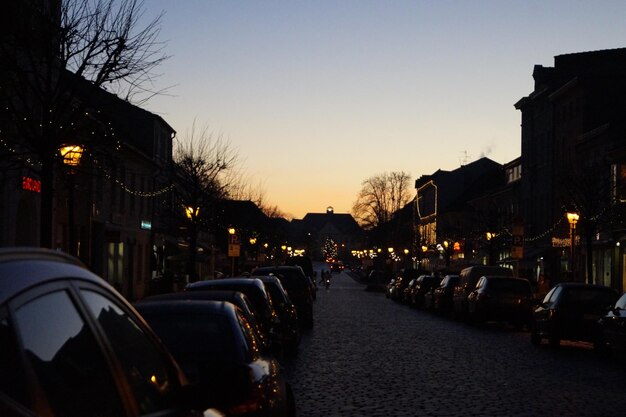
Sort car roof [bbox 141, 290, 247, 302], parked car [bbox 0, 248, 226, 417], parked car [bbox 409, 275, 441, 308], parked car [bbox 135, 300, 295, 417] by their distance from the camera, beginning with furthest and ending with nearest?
parked car [bbox 409, 275, 441, 308] → car roof [bbox 141, 290, 247, 302] → parked car [bbox 135, 300, 295, 417] → parked car [bbox 0, 248, 226, 417]

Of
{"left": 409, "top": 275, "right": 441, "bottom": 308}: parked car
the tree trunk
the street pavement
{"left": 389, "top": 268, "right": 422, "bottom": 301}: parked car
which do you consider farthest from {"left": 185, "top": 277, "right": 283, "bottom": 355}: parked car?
{"left": 389, "top": 268, "right": 422, "bottom": 301}: parked car

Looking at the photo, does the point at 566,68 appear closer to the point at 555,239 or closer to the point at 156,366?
the point at 555,239

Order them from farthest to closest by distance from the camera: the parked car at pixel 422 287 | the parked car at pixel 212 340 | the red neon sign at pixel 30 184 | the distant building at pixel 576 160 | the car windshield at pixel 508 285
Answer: the parked car at pixel 422 287 < the distant building at pixel 576 160 < the car windshield at pixel 508 285 < the red neon sign at pixel 30 184 < the parked car at pixel 212 340

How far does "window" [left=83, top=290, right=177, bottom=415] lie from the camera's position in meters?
3.55

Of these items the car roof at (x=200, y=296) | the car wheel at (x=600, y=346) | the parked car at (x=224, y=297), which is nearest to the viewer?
the car roof at (x=200, y=296)

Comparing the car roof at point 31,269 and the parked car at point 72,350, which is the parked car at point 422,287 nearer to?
the parked car at point 72,350

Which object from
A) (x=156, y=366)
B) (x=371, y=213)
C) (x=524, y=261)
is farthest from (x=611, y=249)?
(x=371, y=213)

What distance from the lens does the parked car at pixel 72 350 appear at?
2763 mm

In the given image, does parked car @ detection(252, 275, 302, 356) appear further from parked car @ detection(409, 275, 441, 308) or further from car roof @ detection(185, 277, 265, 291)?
parked car @ detection(409, 275, 441, 308)

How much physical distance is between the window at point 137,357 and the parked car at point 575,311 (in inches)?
865

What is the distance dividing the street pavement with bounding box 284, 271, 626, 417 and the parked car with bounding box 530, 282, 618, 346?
0.42 m

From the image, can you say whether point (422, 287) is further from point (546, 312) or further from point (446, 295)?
point (546, 312)

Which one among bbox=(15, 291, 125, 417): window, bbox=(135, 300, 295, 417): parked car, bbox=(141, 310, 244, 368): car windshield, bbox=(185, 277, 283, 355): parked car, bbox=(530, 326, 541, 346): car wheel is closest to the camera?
bbox=(15, 291, 125, 417): window

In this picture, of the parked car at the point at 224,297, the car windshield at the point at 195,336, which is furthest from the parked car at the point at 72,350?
the parked car at the point at 224,297
